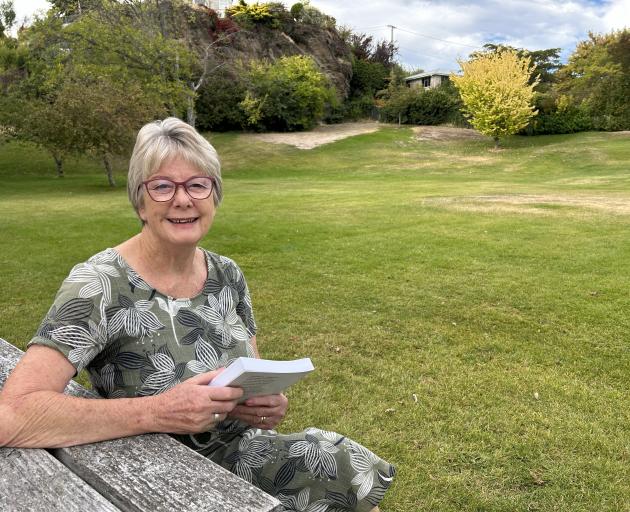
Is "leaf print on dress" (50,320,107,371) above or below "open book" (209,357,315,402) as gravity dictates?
above

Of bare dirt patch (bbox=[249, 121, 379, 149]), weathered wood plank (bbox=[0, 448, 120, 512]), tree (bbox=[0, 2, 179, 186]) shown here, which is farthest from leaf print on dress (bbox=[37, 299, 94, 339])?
bare dirt patch (bbox=[249, 121, 379, 149])

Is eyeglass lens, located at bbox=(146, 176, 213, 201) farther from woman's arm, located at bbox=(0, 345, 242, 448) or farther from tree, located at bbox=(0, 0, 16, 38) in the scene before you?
tree, located at bbox=(0, 0, 16, 38)

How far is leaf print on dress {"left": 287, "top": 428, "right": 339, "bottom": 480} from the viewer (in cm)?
196

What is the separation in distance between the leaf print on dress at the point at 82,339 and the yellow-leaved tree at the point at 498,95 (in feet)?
119

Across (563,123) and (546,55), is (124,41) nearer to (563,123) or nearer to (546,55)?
(563,123)

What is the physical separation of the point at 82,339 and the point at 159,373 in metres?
0.30

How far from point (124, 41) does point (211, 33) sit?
17.9 meters

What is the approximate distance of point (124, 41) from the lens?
29.8 m

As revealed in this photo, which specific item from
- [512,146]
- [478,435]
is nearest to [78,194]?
[478,435]

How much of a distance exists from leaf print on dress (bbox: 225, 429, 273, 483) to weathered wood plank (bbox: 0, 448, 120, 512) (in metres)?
0.76

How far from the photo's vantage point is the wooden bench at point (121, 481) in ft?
4.03

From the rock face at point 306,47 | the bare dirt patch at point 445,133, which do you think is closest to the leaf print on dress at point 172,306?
the bare dirt patch at point 445,133

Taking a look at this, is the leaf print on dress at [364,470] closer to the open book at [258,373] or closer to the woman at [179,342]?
the woman at [179,342]

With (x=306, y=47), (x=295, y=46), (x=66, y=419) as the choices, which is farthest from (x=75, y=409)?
(x=306, y=47)
